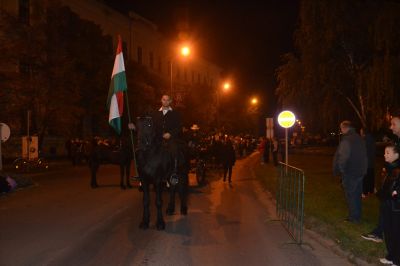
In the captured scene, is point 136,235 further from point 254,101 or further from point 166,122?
point 254,101

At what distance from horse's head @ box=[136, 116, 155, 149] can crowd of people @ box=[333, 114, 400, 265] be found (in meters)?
3.79

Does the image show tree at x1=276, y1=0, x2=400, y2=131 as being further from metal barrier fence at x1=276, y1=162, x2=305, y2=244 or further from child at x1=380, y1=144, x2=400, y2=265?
child at x1=380, y1=144, x2=400, y2=265

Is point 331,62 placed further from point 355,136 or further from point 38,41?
point 355,136

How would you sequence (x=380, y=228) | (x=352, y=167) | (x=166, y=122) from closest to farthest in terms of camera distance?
(x=380, y=228), (x=352, y=167), (x=166, y=122)

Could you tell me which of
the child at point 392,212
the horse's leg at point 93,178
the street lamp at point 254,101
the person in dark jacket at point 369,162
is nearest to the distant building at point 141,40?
the street lamp at point 254,101

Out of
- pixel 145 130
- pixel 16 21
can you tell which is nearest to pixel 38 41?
pixel 16 21

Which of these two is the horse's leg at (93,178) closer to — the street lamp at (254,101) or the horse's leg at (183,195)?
the horse's leg at (183,195)

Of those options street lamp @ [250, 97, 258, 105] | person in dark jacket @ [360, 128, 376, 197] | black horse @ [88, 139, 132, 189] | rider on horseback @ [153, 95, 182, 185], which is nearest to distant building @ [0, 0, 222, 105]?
street lamp @ [250, 97, 258, 105]

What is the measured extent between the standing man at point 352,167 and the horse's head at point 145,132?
3805mm

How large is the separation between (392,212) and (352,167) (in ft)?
9.44

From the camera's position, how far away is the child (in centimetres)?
728

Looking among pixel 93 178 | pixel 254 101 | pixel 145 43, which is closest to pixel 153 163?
pixel 93 178

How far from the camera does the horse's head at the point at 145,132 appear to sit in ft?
32.1

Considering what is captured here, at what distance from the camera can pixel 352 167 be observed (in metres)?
10.2
